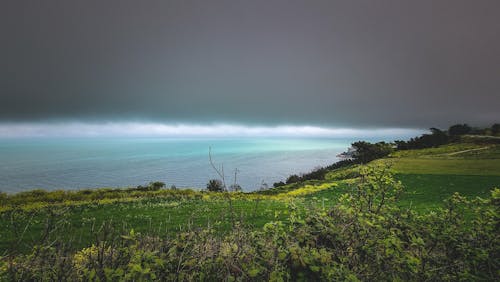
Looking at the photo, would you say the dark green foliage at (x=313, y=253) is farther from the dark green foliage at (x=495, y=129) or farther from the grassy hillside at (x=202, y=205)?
the dark green foliage at (x=495, y=129)

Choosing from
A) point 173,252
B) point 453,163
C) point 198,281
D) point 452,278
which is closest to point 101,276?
point 173,252

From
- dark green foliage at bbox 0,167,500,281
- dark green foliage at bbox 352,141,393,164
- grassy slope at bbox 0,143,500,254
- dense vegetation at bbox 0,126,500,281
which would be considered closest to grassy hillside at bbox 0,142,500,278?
grassy slope at bbox 0,143,500,254

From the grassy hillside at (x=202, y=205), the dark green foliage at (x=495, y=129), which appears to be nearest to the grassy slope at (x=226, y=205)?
the grassy hillside at (x=202, y=205)

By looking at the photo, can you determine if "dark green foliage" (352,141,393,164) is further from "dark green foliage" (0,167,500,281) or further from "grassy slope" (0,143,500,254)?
"dark green foliage" (0,167,500,281)

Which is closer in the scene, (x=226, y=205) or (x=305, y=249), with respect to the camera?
(x=305, y=249)

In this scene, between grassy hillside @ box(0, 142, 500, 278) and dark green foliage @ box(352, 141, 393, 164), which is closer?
grassy hillside @ box(0, 142, 500, 278)

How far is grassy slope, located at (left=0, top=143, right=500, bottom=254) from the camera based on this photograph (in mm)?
12805

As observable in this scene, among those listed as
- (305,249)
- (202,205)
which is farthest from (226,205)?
(305,249)

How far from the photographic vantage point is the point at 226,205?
21438 millimetres

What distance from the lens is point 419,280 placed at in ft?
15.2

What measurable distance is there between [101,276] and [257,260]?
8.14ft

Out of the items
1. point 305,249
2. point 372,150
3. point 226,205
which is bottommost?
point 226,205

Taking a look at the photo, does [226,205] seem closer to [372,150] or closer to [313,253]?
[313,253]

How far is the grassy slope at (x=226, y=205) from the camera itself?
1281cm
